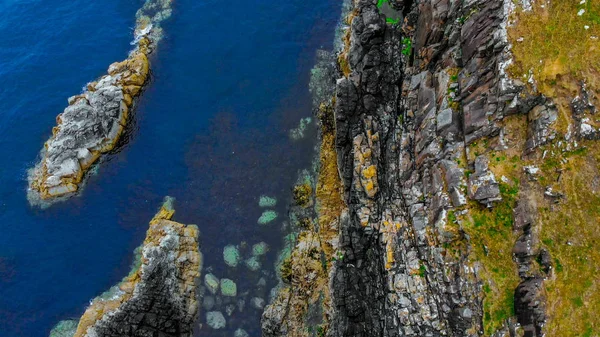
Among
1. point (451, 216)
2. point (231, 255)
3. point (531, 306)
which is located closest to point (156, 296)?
point (231, 255)

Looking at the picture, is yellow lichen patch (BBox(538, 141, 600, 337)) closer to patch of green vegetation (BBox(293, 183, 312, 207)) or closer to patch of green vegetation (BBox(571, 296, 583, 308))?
patch of green vegetation (BBox(571, 296, 583, 308))

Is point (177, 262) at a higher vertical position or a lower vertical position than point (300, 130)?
lower

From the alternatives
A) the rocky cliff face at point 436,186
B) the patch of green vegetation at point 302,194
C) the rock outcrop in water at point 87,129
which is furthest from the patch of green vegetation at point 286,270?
the rock outcrop in water at point 87,129

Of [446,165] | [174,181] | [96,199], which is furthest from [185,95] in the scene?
[446,165]

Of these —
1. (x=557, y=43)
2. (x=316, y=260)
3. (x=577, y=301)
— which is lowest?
(x=316, y=260)

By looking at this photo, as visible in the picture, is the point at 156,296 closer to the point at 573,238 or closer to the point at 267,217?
the point at 267,217

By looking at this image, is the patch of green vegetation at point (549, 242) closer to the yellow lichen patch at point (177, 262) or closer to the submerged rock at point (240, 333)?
the submerged rock at point (240, 333)
